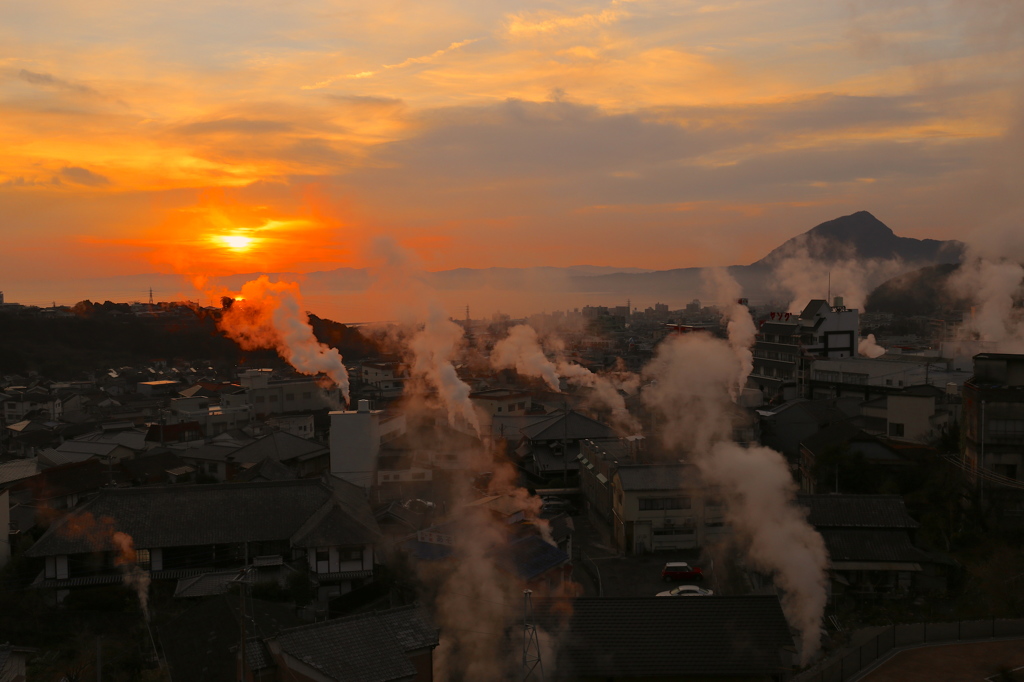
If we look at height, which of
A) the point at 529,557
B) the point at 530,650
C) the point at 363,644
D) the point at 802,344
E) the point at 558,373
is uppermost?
the point at 802,344

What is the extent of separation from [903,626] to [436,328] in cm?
2779

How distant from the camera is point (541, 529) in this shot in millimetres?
18359

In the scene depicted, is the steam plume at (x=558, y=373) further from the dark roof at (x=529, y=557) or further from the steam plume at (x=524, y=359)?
the dark roof at (x=529, y=557)

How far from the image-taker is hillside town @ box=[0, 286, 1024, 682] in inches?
481

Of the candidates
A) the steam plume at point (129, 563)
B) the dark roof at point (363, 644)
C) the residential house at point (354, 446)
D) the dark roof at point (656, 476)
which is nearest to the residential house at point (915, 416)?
the dark roof at point (656, 476)

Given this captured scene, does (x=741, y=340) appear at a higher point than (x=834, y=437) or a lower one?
higher

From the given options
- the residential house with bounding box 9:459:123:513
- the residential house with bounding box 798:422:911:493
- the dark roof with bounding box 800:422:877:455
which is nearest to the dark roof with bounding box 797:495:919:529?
the residential house with bounding box 798:422:911:493

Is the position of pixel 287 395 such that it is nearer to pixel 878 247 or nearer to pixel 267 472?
pixel 267 472

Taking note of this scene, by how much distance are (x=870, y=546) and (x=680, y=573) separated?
4202mm

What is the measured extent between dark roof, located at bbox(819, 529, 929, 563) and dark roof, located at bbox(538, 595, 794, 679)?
5218 millimetres

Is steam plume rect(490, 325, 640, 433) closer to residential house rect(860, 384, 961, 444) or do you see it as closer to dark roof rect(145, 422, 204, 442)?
residential house rect(860, 384, 961, 444)

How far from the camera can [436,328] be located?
3816 cm

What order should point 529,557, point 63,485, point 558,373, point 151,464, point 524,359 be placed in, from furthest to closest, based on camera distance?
point 524,359 < point 558,373 < point 151,464 < point 63,485 < point 529,557

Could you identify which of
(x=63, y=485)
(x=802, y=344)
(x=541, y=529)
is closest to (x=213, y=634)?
(x=541, y=529)
